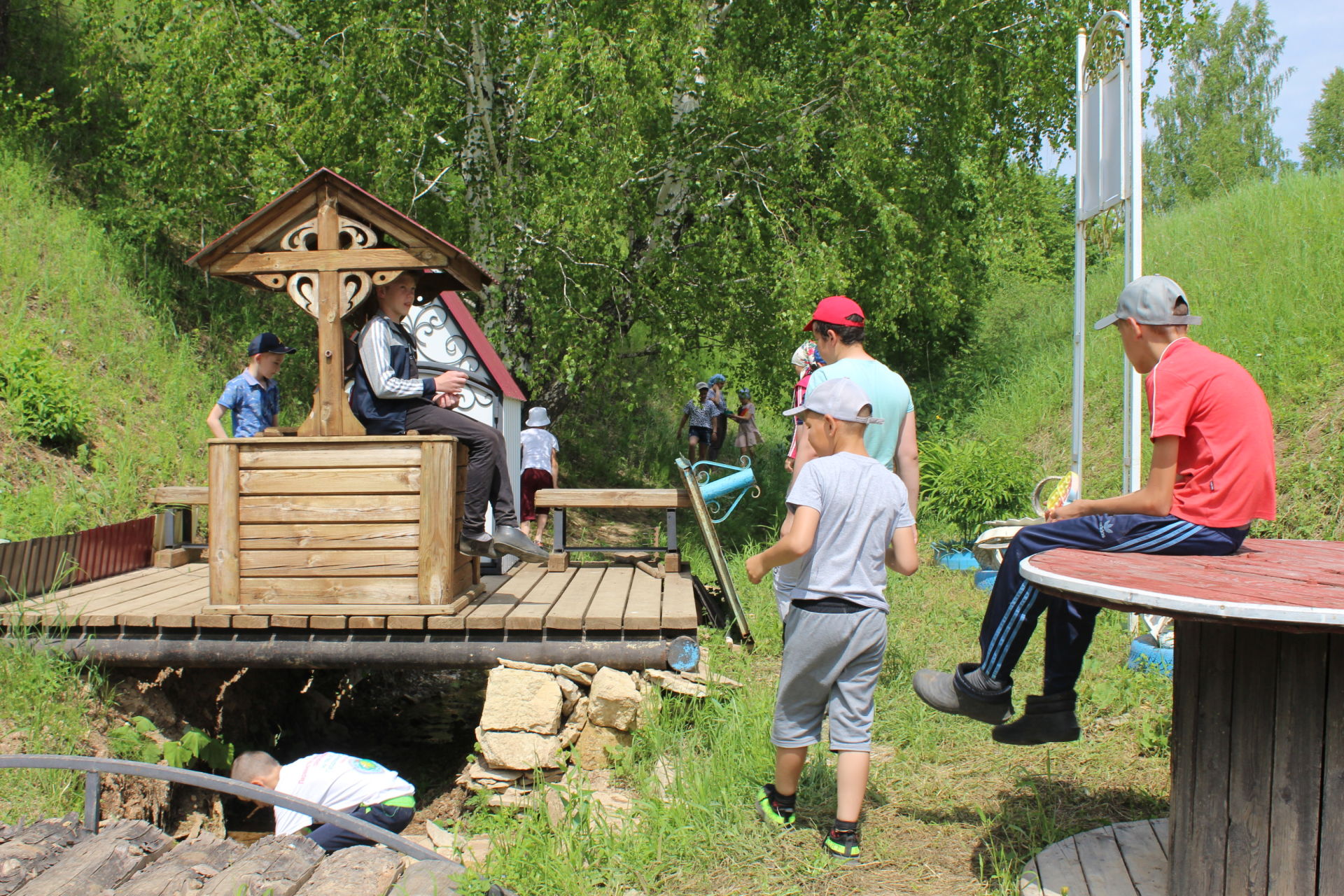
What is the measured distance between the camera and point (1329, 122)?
36.1 meters

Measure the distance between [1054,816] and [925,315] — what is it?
35.5 feet

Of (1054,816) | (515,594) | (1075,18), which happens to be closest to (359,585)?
(515,594)

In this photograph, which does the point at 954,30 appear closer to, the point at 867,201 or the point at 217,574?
the point at 867,201

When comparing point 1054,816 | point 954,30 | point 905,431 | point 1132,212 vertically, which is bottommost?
point 1054,816

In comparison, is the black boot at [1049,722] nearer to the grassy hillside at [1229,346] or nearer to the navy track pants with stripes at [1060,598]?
the navy track pants with stripes at [1060,598]

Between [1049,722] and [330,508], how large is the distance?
3.50 meters

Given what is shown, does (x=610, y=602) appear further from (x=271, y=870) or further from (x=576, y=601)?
(x=271, y=870)

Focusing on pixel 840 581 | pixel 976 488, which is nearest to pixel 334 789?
pixel 840 581

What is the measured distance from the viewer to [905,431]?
409 cm

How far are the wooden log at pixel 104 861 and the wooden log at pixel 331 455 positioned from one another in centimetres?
188

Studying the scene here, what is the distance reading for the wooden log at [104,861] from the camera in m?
2.83

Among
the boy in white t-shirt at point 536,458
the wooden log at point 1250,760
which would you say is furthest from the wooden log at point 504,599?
the wooden log at point 1250,760

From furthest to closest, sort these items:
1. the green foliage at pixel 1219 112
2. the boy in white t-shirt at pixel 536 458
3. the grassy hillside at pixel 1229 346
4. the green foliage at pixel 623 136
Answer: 1. the green foliage at pixel 1219 112
2. the boy in white t-shirt at pixel 536 458
3. the green foliage at pixel 623 136
4. the grassy hillside at pixel 1229 346

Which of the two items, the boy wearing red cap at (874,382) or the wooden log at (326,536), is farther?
the wooden log at (326,536)
